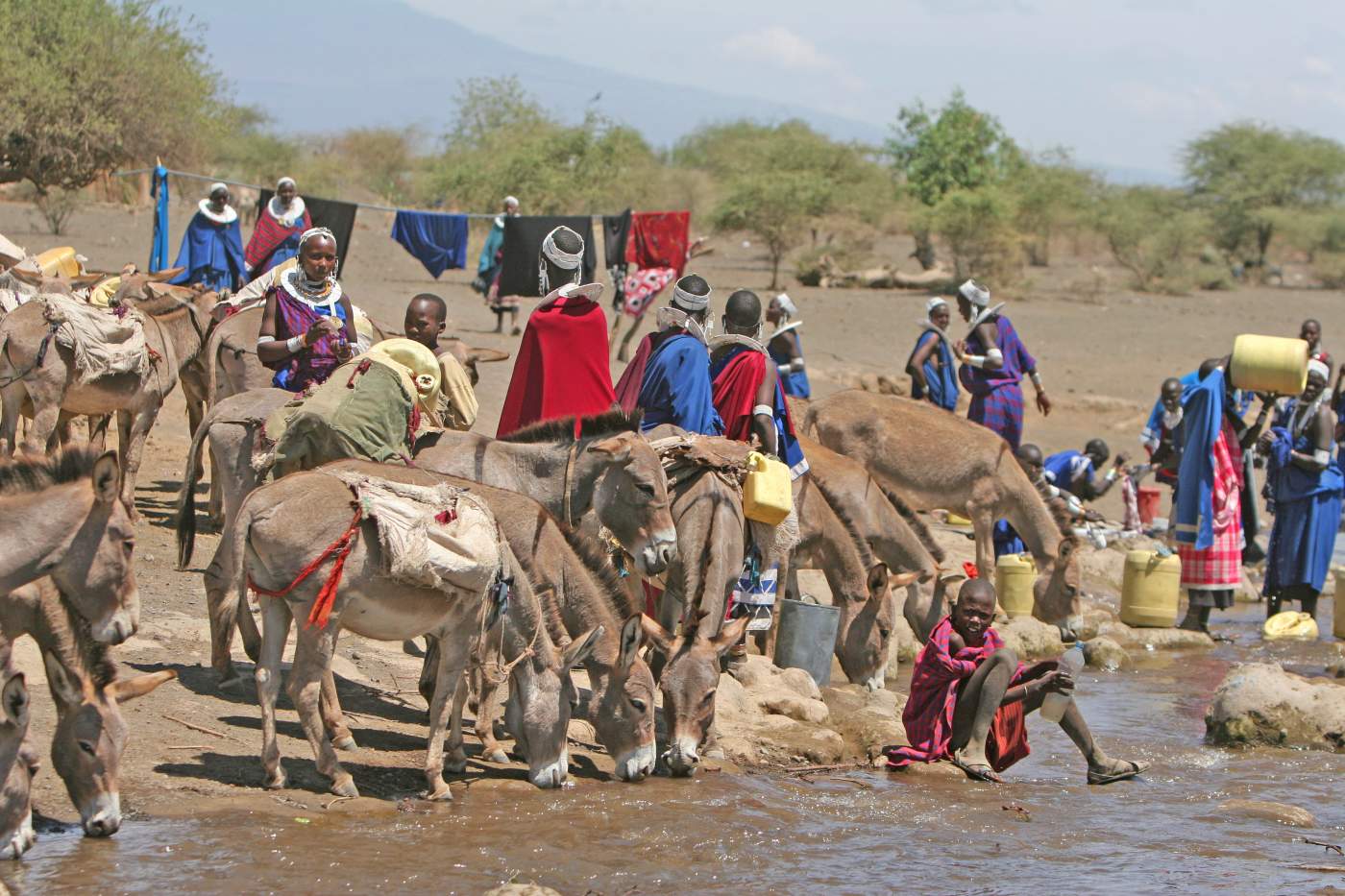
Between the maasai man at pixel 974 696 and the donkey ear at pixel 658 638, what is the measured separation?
1175 millimetres

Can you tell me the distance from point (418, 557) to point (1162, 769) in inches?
171

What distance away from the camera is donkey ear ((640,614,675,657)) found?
295 inches

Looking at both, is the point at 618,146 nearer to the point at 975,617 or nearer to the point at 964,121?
the point at 964,121

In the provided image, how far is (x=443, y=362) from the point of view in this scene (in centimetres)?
881

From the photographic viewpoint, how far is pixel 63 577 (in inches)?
226

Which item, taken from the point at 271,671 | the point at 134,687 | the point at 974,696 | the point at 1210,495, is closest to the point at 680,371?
the point at 974,696

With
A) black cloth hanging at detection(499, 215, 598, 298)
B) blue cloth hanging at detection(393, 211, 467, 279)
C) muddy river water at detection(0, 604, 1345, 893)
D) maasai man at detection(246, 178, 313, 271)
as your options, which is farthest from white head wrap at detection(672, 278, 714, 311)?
blue cloth hanging at detection(393, 211, 467, 279)

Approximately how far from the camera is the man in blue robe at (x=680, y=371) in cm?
860

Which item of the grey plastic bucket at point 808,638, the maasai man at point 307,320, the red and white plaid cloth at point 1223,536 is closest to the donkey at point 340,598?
the maasai man at point 307,320

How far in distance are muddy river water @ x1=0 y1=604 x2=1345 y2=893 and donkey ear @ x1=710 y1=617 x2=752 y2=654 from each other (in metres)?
0.63

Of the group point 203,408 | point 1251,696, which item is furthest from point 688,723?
point 203,408

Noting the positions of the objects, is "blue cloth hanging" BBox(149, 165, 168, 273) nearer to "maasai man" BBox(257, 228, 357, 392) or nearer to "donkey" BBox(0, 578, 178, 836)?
"maasai man" BBox(257, 228, 357, 392)

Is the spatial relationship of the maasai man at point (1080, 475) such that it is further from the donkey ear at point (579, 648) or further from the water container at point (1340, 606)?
the donkey ear at point (579, 648)

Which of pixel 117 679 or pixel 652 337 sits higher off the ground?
pixel 652 337
